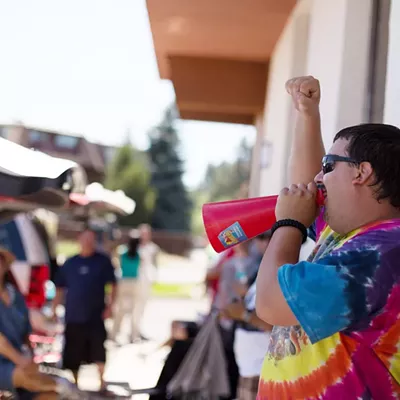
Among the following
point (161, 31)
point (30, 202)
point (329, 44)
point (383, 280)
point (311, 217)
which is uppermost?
point (161, 31)

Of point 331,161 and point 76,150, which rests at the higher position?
point 76,150

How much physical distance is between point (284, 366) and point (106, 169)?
143 feet

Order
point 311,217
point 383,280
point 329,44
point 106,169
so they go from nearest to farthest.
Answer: point 383,280
point 311,217
point 329,44
point 106,169

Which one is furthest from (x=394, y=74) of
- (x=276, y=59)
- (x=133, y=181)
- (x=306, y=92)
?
(x=133, y=181)

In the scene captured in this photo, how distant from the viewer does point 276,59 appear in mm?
7207

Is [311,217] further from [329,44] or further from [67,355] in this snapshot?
[67,355]

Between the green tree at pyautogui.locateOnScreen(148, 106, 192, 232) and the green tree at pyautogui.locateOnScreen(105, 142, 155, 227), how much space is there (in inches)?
43.1

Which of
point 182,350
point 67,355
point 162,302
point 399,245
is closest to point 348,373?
point 399,245

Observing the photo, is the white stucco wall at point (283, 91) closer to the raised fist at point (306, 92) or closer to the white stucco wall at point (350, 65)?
the white stucco wall at point (350, 65)

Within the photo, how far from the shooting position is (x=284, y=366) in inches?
67.4

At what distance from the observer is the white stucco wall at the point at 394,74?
2.70 meters

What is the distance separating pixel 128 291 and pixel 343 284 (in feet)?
32.7

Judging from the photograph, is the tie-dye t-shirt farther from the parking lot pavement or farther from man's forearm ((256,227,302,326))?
the parking lot pavement

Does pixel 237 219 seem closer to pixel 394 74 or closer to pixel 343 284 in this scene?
pixel 343 284
